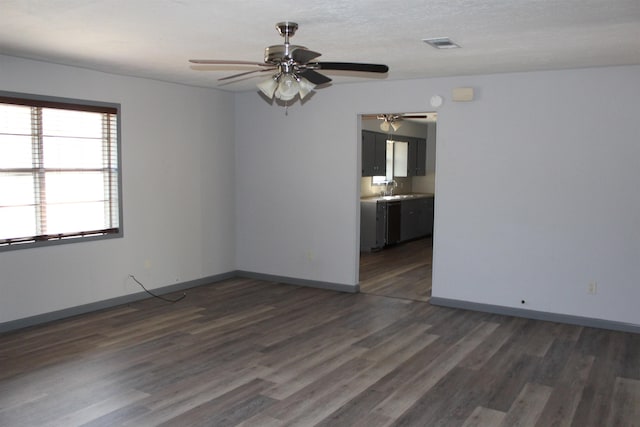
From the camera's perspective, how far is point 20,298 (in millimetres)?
5031

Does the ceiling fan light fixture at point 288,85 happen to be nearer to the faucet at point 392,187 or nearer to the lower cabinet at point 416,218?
the lower cabinet at point 416,218

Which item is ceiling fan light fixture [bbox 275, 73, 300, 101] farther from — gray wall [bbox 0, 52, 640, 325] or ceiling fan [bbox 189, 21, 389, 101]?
gray wall [bbox 0, 52, 640, 325]

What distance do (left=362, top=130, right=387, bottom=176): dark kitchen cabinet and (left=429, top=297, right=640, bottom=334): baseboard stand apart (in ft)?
11.6

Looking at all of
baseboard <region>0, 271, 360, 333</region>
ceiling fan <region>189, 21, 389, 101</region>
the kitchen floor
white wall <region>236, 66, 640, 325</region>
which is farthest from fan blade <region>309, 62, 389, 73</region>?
baseboard <region>0, 271, 360, 333</region>

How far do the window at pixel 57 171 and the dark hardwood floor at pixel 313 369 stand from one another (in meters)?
0.90

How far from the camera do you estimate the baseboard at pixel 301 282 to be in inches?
263

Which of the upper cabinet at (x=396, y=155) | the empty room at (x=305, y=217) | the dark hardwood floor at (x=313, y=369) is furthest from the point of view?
the upper cabinet at (x=396, y=155)

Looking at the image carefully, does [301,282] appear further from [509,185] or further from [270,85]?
[270,85]

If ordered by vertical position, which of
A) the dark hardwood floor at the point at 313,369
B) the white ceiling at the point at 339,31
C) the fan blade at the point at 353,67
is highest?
the white ceiling at the point at 339,31

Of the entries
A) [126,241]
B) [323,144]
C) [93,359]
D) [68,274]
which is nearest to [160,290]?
[126,241]

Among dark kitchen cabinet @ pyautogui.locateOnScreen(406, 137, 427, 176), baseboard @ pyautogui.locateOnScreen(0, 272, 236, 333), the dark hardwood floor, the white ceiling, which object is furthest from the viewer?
dark kitchen cabinet @ pyautogui.locateOnScreen(406, 137, 427, 176)

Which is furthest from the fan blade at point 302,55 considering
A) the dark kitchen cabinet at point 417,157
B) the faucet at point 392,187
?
the dark kitchen cabinet at point 417,157

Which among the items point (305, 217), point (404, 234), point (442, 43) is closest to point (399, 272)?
point (305, 217)

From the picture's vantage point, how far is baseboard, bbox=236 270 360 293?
668 centimetres
